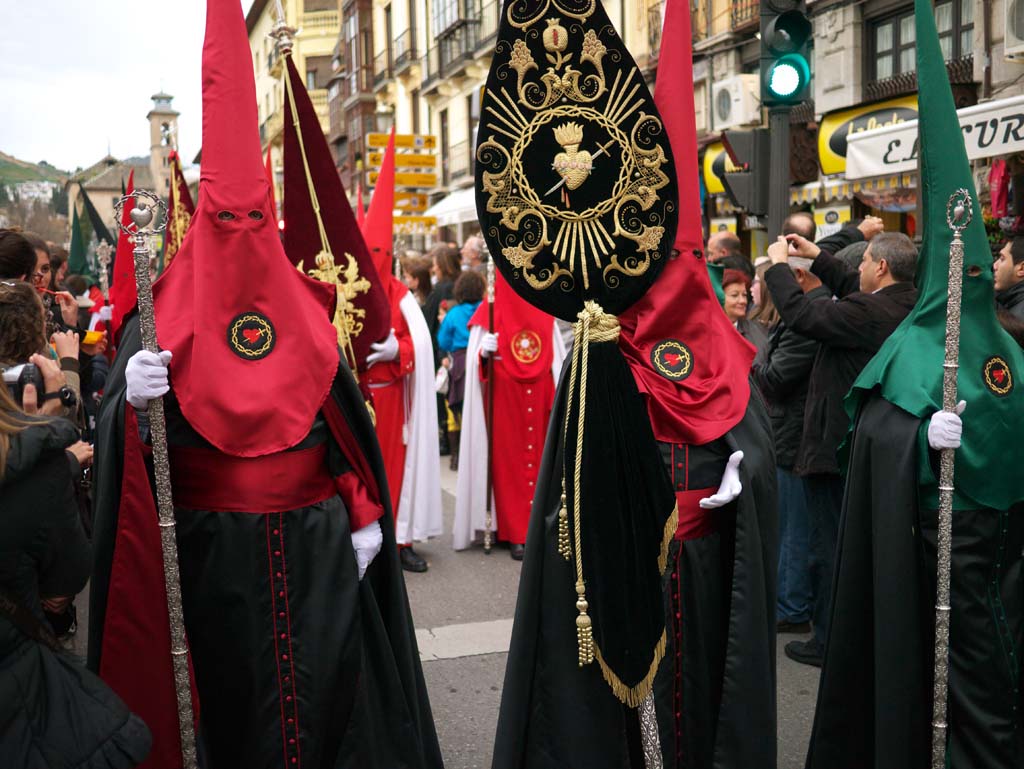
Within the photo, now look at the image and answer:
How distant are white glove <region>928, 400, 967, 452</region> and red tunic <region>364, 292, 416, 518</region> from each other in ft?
14.7

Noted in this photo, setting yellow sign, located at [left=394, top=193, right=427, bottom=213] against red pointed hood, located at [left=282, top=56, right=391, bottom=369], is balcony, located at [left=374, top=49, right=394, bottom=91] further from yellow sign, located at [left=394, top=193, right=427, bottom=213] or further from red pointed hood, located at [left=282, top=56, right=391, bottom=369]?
red pointed hood, located at [left=282, top=56, right=391, bottom=369]

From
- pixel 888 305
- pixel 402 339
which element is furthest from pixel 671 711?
→ pixel 402 339

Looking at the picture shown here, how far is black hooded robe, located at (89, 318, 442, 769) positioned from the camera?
342 cm

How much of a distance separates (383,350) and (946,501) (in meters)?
4.13

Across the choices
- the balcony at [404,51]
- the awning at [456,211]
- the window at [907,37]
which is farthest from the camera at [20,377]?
the balcony at [404,51]

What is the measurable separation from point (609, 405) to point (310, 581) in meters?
1.14

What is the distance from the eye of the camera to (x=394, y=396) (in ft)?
24.6

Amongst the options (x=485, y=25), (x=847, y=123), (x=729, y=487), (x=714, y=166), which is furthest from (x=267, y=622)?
(x=485, y=25)

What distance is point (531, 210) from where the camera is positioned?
3287mm

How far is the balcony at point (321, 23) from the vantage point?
51.3 metres

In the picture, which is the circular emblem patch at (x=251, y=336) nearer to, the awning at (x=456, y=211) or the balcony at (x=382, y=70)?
the awning at (x=456, y=211)

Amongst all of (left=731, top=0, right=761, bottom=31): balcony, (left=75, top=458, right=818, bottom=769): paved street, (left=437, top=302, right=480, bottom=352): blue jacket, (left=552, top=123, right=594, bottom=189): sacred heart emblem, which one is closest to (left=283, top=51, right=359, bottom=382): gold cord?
(left=75, top=458, right=818, bottom=769): paved street

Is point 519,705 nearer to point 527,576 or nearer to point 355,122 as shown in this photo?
point 527,576

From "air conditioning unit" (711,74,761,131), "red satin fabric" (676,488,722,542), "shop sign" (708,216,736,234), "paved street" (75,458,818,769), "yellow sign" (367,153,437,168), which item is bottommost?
"paved street" (75,458,818,769)
